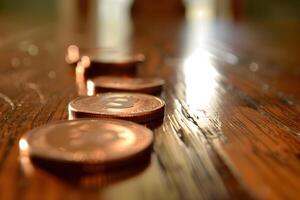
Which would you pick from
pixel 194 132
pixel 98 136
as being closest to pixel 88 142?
pixel 98 136

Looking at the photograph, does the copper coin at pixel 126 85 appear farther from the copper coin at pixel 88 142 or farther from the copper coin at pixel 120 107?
the copper coin at pixel 88 142

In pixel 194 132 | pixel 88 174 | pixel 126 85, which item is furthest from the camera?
pixel 126 85

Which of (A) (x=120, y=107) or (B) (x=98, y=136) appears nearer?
(B) (x=98, y=136)

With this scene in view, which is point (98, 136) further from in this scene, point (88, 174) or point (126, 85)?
point (126, 85)

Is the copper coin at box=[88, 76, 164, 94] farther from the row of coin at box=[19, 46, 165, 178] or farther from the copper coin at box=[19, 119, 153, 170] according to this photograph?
the copper coin at box=[19, 119, 153, 170]

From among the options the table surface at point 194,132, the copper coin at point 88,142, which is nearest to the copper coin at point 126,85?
the table surface at point 194,132

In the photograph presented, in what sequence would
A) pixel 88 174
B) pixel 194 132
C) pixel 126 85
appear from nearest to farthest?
pixel 88 174, pixel 194 132, pixel 126 85

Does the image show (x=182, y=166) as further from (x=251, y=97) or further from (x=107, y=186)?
(x=251, y=97)
